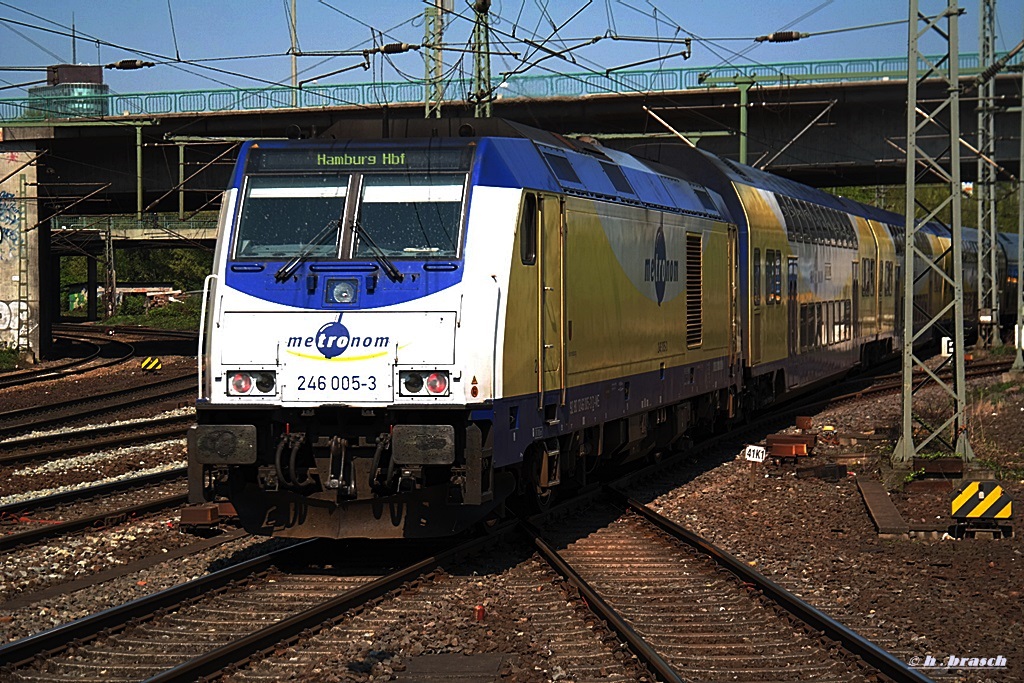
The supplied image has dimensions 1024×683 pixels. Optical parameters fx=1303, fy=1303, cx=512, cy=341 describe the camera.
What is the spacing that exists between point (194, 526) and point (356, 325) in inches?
115

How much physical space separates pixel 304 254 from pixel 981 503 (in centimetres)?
646

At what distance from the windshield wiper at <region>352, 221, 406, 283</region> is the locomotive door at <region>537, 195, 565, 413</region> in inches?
53.6

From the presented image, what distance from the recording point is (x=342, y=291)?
9.97 meters

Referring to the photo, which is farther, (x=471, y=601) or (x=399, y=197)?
(x=399, y=197)

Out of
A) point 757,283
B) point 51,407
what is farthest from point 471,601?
point 51,407

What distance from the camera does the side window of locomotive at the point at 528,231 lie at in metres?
10.3

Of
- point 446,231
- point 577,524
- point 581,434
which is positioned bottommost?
point 577,524

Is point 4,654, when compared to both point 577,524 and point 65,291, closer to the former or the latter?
point 577,524

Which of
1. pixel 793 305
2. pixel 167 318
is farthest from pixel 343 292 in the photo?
pixel 167 318

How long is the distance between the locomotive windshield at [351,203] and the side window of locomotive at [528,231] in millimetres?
545

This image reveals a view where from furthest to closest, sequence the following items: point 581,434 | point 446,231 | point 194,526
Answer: point 581,434 < point 194,526 < point 446,231

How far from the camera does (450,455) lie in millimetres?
9430

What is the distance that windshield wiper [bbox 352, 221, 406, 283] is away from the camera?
9898 millimetres

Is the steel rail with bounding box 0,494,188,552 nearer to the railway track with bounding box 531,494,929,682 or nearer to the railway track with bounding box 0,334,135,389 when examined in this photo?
the railway track with bounding box 531,494,929,682
